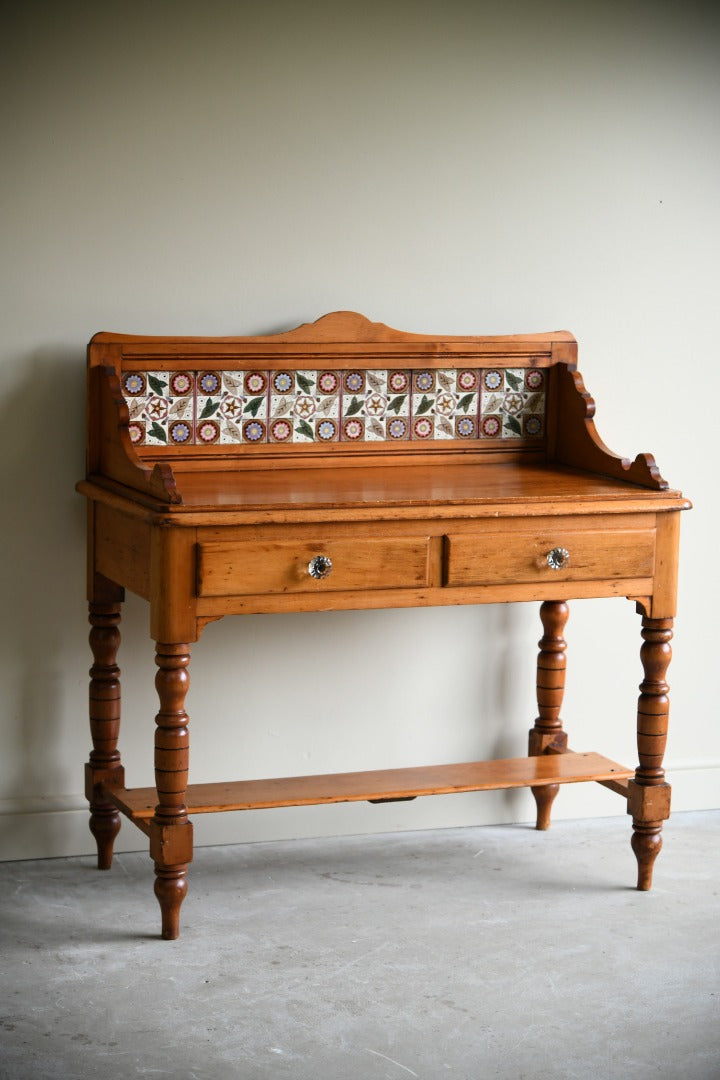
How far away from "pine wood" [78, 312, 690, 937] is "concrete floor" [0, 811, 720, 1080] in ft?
0.66

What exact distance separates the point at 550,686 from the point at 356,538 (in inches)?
41.2

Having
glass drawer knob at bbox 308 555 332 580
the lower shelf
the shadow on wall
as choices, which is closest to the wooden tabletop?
glass drawer knob at bbox 308 555 332 580

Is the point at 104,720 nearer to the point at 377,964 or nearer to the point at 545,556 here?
the point at 377,964

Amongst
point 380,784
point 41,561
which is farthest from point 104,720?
→ point 380,784

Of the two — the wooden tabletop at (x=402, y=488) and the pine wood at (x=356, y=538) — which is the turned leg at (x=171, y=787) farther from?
the wooden tabletop at (x=402, y=488)

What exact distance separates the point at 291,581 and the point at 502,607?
107cm

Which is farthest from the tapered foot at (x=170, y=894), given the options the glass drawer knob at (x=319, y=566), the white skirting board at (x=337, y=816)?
the glass drawer knob at (x=319, y=566)

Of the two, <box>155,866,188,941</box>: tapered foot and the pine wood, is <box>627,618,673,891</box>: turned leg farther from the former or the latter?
<box>155,866,188,941</box>: tapered foot

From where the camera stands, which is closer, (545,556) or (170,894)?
(170,894)

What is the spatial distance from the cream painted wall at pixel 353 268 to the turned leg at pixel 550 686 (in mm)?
105

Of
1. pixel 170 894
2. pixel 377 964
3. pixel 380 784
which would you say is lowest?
pixel 377 964

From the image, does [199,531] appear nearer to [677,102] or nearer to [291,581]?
[291,581]

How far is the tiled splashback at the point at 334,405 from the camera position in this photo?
3.72 metres

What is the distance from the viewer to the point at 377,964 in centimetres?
327
